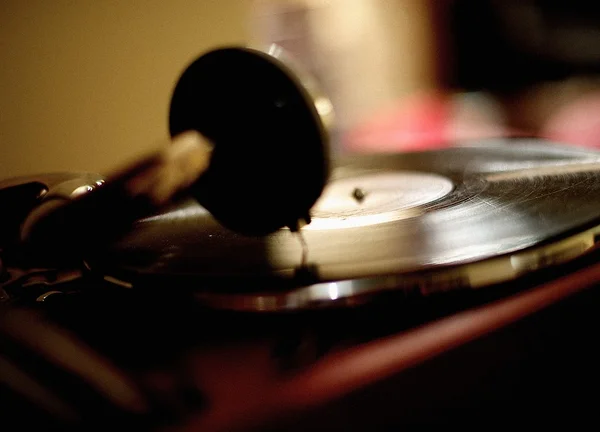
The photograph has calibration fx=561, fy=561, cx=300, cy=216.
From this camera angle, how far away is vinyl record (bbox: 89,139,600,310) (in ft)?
1.29

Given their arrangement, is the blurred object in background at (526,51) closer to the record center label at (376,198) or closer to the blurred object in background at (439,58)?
the blurred object in background at (439,58)

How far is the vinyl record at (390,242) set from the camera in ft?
1.29

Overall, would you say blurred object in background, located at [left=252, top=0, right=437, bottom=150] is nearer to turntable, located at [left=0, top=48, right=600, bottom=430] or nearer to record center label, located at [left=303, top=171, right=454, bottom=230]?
record center label, located at [left=303, top=171, right=454, bottom=230]

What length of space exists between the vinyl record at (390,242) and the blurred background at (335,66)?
1.53 feet

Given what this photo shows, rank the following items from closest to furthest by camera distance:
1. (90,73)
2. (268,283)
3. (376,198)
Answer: (268,283) < (376,198) < (90,73)

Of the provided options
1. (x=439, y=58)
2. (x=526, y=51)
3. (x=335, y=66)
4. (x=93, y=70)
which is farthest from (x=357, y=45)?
(x=93, y=70)

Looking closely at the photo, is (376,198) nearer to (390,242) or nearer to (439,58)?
(390,242)

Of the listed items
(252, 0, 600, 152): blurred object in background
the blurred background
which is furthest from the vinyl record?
(252, 0, 600, 152): blurred object in background

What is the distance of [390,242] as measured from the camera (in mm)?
455

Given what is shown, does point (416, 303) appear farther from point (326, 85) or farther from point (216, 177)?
point (326, 85)

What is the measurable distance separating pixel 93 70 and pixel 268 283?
0.89 metres

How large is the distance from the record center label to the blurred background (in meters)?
0.37

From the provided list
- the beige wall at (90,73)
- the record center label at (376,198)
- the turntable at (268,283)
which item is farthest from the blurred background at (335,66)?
the turntable at (268,283)

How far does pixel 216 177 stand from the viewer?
471mm
